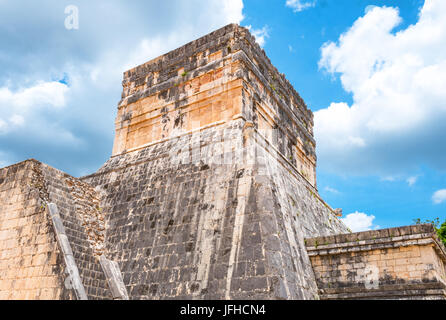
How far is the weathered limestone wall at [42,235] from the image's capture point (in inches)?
279

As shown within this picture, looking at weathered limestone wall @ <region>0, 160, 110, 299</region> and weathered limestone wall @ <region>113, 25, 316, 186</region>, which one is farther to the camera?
weathered limestone wall @ <region>113, 25, 316, 186</region>

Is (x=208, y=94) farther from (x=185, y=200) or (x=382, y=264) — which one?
(x=382, y=264)

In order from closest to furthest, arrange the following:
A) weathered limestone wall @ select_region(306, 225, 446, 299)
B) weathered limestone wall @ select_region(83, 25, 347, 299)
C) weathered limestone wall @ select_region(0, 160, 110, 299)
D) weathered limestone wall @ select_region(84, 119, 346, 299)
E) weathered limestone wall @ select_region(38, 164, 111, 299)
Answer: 1. weathered limestone wall @ select_region(84, 119, 346, 299)
2. weathered limestone wall @ select_region(83, 25, 347, 299)
3. weathered limestone wall @ select_region(306, 225, 446, 299)
4. weathered limestone wall @ select_region(0, 160, 110, 299)
5. weathered limestone wall @ select_region(38, 164, 111, 299)

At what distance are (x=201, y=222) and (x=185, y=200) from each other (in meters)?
0.82

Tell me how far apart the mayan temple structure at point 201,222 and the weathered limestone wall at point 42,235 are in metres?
0.03

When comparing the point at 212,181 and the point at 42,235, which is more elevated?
the point at 212,181

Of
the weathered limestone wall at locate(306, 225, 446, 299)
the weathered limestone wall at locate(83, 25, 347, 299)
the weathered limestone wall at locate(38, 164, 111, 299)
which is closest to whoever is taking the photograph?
the weathered limestone wall at locate(83, 25, 347, 299)

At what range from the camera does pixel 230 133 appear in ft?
29.1

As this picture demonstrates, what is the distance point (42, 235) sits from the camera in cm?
751

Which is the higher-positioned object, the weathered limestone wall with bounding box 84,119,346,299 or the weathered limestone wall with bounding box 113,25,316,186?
the weathered limestone wall with bounding box 113,25,316,186

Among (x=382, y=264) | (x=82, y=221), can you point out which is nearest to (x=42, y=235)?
(x=82, y=221)

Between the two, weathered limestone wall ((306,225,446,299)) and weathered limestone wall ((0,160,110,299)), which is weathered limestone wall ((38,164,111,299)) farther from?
weathered limestone wall ((306,225,446,299))

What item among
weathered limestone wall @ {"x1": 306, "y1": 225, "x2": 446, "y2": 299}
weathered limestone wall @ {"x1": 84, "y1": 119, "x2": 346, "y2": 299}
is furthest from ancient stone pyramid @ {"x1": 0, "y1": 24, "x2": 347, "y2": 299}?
weathered limestone wall @ {"x1": 306, "y1": 225, "x2": 446, "y2": 299}

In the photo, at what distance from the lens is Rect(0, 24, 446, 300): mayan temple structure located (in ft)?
22.4
